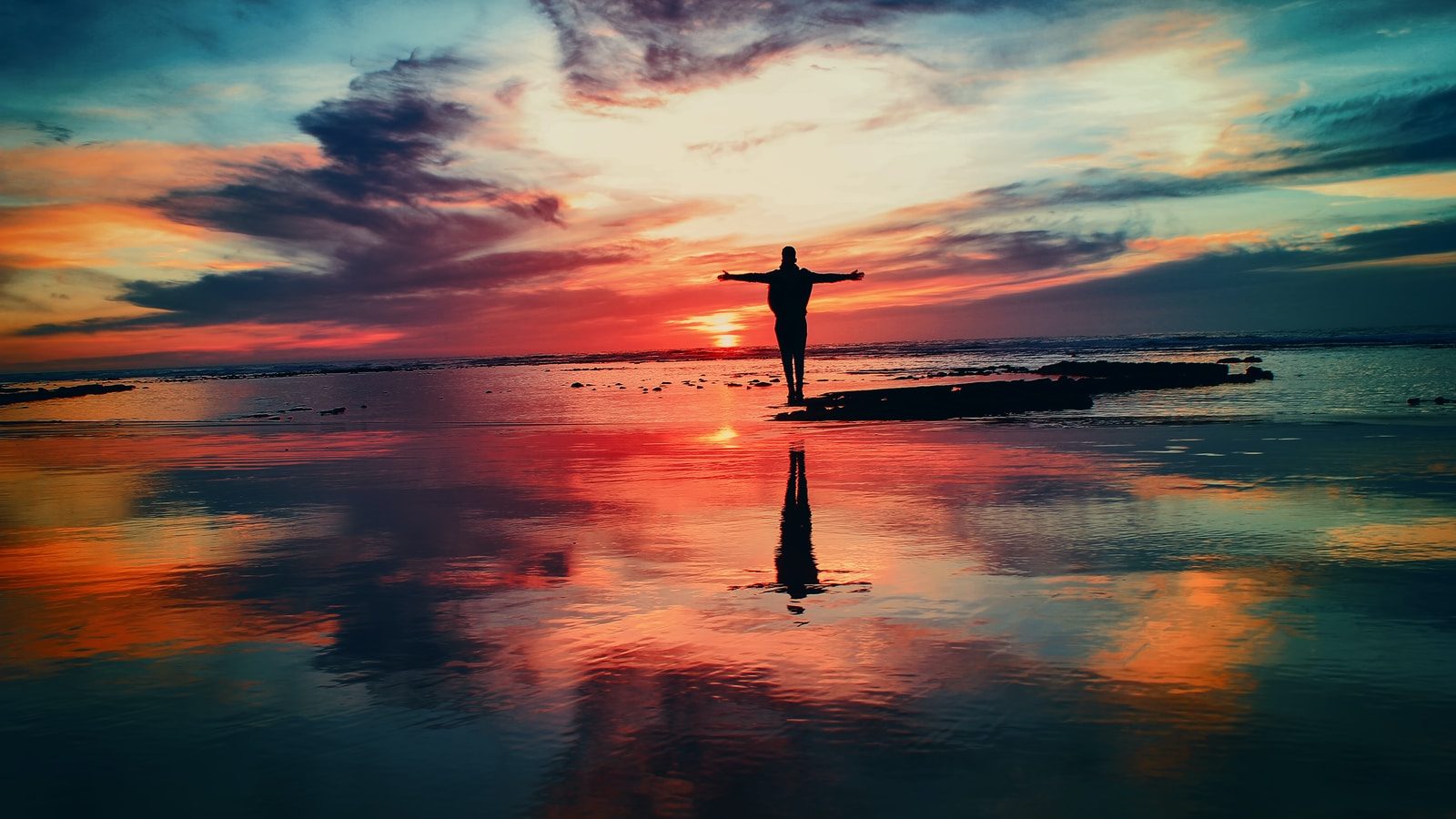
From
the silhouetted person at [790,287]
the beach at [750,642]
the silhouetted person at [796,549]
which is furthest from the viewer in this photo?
the silhouetted person at [790,287]

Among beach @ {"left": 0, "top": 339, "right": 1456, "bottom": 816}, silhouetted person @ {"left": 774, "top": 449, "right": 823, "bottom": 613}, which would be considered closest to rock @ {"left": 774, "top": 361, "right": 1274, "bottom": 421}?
beach @ {"left": 0, "top": 339, "right": 1456, "bottom": 816}

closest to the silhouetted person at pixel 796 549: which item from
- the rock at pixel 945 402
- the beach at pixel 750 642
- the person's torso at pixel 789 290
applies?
the beach at pixel 750 642

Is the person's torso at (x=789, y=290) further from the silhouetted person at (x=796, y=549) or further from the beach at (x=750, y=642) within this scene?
the silhouetted person at (x=796, y=549)

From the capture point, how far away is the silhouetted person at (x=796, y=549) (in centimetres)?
673

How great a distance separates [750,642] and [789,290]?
1559 cm

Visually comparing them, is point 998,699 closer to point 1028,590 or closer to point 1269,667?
point 1269,667

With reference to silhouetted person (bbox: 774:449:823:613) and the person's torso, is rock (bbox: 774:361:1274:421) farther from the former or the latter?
silhouetted person (bbox: 774:449:823:613)

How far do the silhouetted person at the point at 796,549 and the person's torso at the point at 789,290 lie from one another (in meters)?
9.16

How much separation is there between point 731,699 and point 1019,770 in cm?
143

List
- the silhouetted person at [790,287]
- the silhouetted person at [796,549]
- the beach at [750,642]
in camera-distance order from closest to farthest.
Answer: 1. the beach at [750,642]
2. the silhouetted person at [796,549]
3. the silhouetted person at [790,287]

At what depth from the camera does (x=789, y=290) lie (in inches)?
805

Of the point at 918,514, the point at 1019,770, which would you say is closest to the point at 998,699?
the point at 1019,770

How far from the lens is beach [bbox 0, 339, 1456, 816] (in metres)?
3.77

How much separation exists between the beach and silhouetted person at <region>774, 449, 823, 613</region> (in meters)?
0.06
